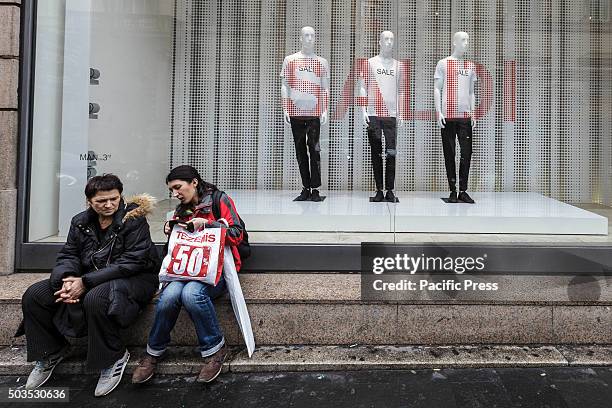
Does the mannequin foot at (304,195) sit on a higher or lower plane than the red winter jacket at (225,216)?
higher

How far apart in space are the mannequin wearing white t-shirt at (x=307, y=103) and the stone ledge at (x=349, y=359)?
8.16ft

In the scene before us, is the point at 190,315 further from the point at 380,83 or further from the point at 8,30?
the point at 380,83

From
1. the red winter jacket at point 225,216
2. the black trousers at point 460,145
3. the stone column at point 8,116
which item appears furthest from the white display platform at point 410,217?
the stone column at point 8,116

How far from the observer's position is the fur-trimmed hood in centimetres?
305

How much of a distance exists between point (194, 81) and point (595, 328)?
4841 mm

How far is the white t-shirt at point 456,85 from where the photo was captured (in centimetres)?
572

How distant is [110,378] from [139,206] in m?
1.17

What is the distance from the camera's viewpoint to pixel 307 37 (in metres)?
5.38

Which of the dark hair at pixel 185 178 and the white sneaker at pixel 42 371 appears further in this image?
the dark hair at pixel 185 178

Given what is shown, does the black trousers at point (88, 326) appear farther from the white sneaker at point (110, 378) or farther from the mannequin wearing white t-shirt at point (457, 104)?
the mannequin wearing white t-shirt at point (457, 104)

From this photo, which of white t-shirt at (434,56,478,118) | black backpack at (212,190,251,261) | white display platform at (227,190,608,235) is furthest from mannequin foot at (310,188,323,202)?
black backpack at (212,190,251,261)

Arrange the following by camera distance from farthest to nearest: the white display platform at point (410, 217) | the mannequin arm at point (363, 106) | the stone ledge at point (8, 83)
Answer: the mannequin arm at point (363, 106), the white display platform at point (410, 217), the stone ledge at point (8, 83)

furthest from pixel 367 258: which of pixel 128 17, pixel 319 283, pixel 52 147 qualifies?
pixel 128 17

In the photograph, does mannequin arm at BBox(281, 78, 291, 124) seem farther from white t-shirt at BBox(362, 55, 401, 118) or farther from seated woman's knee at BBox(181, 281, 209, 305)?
seated woman's knee at BBox(181, 281, 209, 305)
